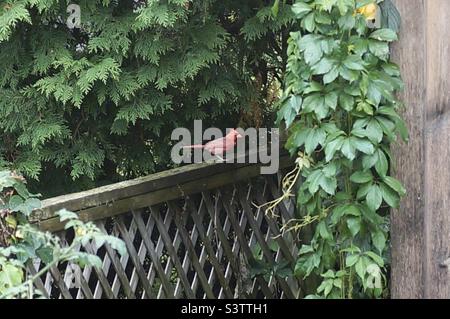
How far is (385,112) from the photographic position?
2467 mm

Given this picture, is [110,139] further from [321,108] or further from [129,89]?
[321,108]

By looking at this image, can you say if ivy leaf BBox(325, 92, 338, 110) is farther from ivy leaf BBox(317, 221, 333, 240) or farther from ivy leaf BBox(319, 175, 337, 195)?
ivy leaf BBox(317, 221, 333, 240)

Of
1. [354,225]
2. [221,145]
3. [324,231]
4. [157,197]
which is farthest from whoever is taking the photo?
[221,145]

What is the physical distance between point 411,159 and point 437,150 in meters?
0.10

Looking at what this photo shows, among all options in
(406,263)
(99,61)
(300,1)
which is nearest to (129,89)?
(99,61)

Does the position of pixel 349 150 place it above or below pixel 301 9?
below

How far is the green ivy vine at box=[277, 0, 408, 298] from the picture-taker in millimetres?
2475

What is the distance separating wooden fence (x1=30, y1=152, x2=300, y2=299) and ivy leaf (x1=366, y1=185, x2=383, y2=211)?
0.93 m

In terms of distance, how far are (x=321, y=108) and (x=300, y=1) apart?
0.39 metres

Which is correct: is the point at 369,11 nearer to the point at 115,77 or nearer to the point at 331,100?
the point at 331,100

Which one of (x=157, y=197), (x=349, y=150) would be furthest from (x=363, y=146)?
(x=157, y=197)

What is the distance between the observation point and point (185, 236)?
320cm

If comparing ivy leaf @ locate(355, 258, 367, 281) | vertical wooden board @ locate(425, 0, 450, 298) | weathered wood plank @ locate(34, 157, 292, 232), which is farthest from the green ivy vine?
weathered wood plank @ locate(34, 157, 292, 232)

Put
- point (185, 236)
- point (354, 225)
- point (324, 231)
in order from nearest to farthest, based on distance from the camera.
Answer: point (354, 225) → point (324, 231) → point (185, 236)
